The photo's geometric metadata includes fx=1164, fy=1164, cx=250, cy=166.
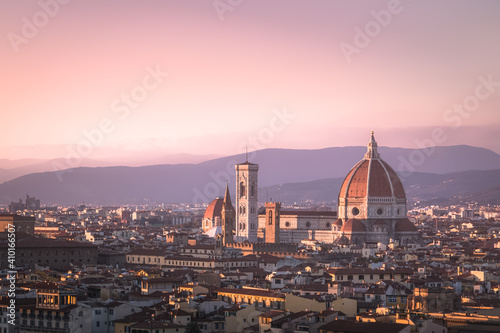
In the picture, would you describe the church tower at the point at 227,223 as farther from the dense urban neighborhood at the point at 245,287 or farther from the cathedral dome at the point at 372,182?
→ the cathedral dome at the point at 372,182

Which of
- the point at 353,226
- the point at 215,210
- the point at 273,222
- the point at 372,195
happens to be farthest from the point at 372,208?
the point at 215,210

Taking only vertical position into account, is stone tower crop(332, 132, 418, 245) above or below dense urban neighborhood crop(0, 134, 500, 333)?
above

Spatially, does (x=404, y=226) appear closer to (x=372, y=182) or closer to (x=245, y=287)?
(x=372, y=182)

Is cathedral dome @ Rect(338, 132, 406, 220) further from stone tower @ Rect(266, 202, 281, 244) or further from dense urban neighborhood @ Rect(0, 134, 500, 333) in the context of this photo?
stone tower @ Rect(266, 202, 281, 244)

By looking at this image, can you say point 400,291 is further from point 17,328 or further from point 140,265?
point 140,265

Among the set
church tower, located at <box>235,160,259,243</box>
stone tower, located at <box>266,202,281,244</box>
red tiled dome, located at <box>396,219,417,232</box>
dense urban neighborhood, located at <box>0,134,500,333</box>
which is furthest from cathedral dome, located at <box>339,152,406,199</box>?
church tower, located at <box>235,160,259,243</box>
